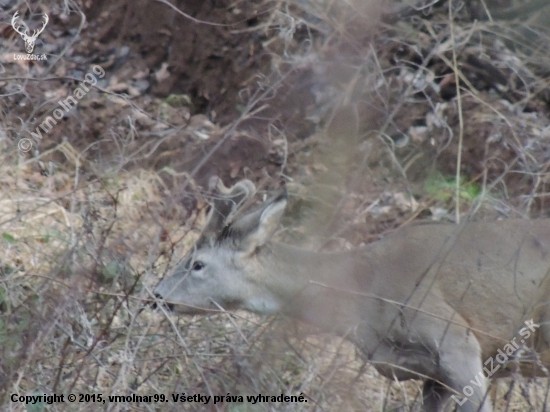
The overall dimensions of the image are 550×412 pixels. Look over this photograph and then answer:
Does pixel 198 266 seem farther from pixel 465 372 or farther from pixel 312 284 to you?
pixel 465 372

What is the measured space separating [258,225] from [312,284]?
53cm

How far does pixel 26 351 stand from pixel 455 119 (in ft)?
17.0

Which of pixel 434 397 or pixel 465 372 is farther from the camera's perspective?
pixel 434 397

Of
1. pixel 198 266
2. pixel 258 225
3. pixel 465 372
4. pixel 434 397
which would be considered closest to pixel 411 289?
pixel 465 372

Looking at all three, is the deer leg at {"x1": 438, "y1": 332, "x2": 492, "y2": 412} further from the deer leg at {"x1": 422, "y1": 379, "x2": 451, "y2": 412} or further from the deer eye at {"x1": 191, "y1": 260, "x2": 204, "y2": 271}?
the deer eye at {"x1": 191, "y1": 260, "x2": 204, "y2": 271}

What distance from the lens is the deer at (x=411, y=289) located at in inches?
208

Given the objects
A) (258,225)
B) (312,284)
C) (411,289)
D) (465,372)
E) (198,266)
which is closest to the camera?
(465,372)

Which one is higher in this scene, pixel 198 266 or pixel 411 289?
pixel 411 289

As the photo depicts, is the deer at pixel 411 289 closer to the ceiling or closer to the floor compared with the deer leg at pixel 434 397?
closer to the ceiling

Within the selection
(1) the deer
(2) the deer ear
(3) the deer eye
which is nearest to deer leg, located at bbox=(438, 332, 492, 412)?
(1) the deer

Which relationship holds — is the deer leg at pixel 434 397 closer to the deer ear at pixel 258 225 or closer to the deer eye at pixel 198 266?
the deer ear at pixel 258 225

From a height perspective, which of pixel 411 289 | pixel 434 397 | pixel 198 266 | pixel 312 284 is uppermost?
pixel 411 289

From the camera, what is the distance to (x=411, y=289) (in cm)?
554

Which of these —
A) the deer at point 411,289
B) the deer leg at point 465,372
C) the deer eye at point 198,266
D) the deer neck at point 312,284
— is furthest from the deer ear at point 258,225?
the deer leg at point 465,372
